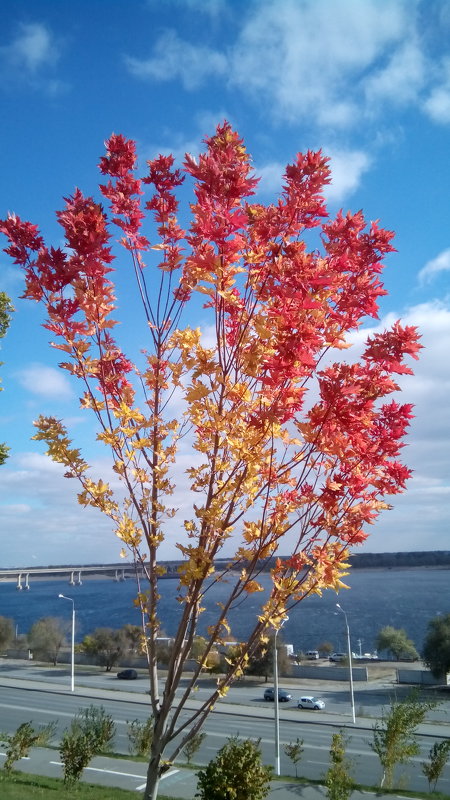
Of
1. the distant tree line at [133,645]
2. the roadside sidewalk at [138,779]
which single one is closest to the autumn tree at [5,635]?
the distant tree line at [133,645]

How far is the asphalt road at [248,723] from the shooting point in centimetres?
1689

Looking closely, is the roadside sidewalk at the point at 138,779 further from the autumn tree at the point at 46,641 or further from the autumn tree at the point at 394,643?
the autumn tree at the point at 394,643

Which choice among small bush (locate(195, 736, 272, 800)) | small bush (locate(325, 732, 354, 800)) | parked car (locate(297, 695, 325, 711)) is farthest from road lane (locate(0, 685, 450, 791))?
small bush (locate(195, 736, 272, 800))

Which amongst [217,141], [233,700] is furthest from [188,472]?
[233,700]

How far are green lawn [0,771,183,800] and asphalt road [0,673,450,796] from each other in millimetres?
2416

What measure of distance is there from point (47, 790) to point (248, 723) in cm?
1410

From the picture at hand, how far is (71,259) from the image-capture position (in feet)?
11.8

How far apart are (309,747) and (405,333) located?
1985 centimetres

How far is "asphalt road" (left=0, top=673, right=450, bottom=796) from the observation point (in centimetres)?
1689

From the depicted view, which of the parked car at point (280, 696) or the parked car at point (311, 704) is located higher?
the parked car at point (311, 704)

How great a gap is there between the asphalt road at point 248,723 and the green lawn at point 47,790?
2416mm

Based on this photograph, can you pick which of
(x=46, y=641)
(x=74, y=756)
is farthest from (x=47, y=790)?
(x=46, y=641)

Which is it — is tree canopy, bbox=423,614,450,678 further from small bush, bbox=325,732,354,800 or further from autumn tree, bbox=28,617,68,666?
autumn tree, bbox=28,617,68,666

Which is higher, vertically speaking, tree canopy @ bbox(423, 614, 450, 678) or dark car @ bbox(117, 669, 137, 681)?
tree canopy @ bbox(423, 614, 450, 678)
